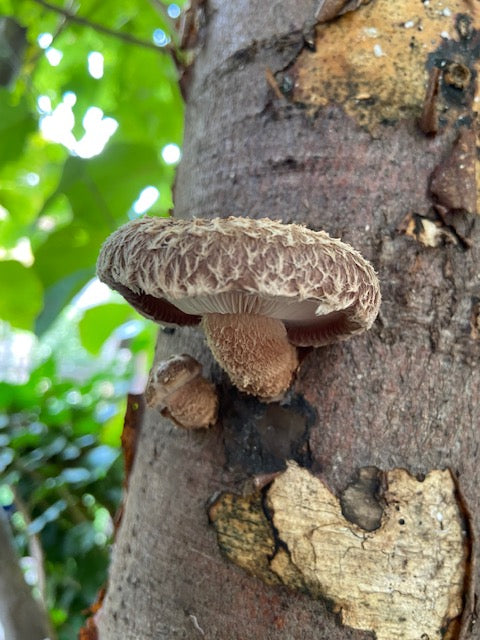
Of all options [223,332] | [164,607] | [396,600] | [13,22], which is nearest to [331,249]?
[223,332]

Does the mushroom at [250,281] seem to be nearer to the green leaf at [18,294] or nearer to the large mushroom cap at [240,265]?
the large mushroom cap at [240,265]

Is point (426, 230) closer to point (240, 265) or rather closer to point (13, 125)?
point (240, 265)

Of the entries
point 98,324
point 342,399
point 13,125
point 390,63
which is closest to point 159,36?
point 13,125

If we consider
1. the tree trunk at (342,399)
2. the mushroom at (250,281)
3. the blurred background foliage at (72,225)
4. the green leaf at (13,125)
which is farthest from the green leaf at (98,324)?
the mushroom at (250,281)

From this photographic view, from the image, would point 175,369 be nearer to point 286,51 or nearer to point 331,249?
point 331,249

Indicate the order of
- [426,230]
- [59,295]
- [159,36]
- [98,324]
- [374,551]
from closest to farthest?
1. [374,551]
2. [426,230]
3. [59,295]
4. [98,324]
5. [159,36]

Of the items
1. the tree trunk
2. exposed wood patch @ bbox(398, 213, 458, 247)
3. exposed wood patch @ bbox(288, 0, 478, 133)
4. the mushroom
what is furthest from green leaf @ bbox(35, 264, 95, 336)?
exposed wood patch @ bbox(398, 213, 458, 247)
